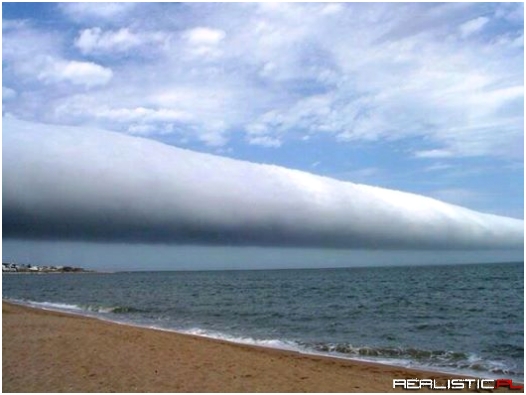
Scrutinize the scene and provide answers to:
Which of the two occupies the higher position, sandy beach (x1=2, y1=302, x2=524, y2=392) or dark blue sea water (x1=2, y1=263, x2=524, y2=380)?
sandy beach (x1=2, y1=302, x2=524, y2=392)

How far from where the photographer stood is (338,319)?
30.3 m

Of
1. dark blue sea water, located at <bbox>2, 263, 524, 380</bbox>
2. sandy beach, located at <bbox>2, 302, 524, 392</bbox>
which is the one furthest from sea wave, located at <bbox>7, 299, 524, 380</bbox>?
sandy beach, located at <bbox>2, 302, 524, 392</bbox>

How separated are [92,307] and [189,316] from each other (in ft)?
36.1

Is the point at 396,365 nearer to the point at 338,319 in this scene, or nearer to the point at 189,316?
the point at 338,319

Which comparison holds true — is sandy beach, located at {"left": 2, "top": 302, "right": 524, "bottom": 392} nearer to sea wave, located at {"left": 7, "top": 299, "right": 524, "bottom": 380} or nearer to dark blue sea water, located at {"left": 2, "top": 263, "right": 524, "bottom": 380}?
sea wave, located at {"left": 7, "top": 299, "right": 524, "bottom": 380}

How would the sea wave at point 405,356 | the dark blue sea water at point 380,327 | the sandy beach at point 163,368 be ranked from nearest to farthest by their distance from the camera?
the sandy beach at point 163,368 < the sea wave at point 405,356 < the dark blue sea water at point 380,327

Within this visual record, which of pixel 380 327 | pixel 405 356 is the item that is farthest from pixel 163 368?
pixel 380 327

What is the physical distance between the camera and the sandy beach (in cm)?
1152

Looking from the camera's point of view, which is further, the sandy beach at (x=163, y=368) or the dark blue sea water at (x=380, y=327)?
the dark blue sea water at (x=380, y=327)

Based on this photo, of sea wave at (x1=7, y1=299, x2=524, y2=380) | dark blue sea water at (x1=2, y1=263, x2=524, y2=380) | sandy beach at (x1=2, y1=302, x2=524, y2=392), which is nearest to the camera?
sandy beach at (x1=2, y1=302, x2=524, y2=392)

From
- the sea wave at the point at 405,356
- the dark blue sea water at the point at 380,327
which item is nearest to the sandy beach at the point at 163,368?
the sea wave at the point at 405,356

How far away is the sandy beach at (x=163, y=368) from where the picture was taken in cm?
1152

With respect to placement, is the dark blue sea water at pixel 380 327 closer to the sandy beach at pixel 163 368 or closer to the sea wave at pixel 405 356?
the sea wave at pixel 405 356

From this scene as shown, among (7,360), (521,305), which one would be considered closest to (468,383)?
(7,360)
